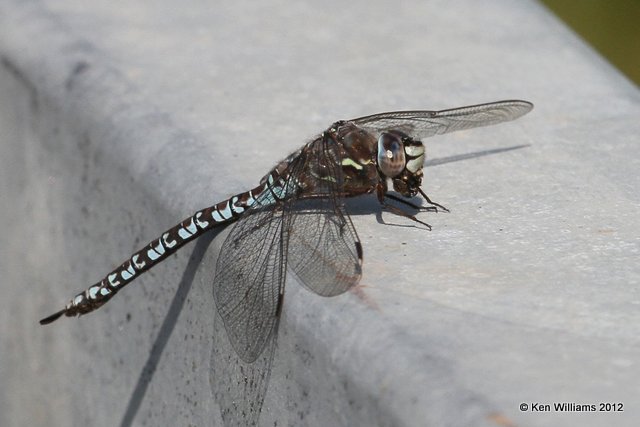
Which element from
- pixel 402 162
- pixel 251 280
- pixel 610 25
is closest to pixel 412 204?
pixel 402 162

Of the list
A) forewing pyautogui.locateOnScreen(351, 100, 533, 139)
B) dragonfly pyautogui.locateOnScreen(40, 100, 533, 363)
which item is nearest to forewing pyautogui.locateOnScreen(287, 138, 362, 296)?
dragonfly pyautogui.locateOnScreen(40, 100, 533, 363)

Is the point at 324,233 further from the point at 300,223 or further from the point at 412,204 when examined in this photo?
the point at 412,204

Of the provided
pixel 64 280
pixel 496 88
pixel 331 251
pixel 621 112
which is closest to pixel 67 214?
pixel 64 280

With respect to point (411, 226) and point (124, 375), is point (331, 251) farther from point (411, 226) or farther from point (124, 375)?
point (124, 375)

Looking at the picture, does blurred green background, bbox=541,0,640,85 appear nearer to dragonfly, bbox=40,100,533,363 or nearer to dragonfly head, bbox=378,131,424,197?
dragonfly, bbox=40,100,533,363

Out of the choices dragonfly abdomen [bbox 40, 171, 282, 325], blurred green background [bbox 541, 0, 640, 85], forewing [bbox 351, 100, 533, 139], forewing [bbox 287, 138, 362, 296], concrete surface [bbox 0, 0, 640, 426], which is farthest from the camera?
blurred green background [bbox 541, 0, 640, 85]

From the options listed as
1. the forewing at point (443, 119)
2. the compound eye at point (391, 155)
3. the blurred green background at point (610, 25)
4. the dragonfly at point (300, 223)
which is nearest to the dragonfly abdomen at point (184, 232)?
the dragonfly at point (300, 223)
